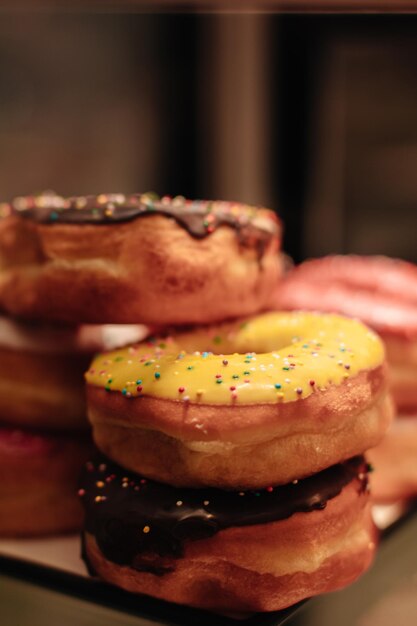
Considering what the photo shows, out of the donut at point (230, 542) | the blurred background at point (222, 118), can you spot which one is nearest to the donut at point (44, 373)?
the donut at point (230, 542)

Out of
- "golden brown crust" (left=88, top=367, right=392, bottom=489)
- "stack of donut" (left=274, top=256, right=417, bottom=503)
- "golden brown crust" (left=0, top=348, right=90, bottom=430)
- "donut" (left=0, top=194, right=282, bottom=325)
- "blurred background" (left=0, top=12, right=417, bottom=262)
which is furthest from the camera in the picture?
"blurred background" (left=0, top=12, right=417, bottom=262)

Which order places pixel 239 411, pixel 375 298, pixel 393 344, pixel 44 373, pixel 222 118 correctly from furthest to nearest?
pixel 222 118, pixel 375 298, pixel 393 344, pixel 44 373, pixel 239 411

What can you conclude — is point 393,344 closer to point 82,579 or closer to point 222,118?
point 82,579

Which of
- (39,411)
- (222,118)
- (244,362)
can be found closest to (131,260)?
(244,362)

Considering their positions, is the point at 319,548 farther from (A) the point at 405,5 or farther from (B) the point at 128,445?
(A) the point at 405,5

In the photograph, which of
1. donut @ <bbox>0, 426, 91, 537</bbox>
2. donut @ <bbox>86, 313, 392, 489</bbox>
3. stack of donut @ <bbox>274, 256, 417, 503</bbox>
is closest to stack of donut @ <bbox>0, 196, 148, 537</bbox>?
donut @ <bbox>0, 426, 91, 537</bbox>

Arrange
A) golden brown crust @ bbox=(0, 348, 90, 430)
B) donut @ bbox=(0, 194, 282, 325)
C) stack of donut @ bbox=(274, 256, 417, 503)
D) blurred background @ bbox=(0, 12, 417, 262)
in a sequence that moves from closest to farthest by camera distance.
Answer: donut @ bbox=(0, 194, 282, 325), golden brown crust @ bbox=(0, 348, 90, 430), stack of donut @ bbox=(274, 256, 417, 503), blurred background @ bbox=(0, 12, 417, 262)

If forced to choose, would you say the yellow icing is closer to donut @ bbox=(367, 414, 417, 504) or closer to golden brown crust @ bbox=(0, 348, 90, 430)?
golden brown crust @ bbox=(0, 348, 90, 430)

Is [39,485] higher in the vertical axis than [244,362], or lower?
lower
